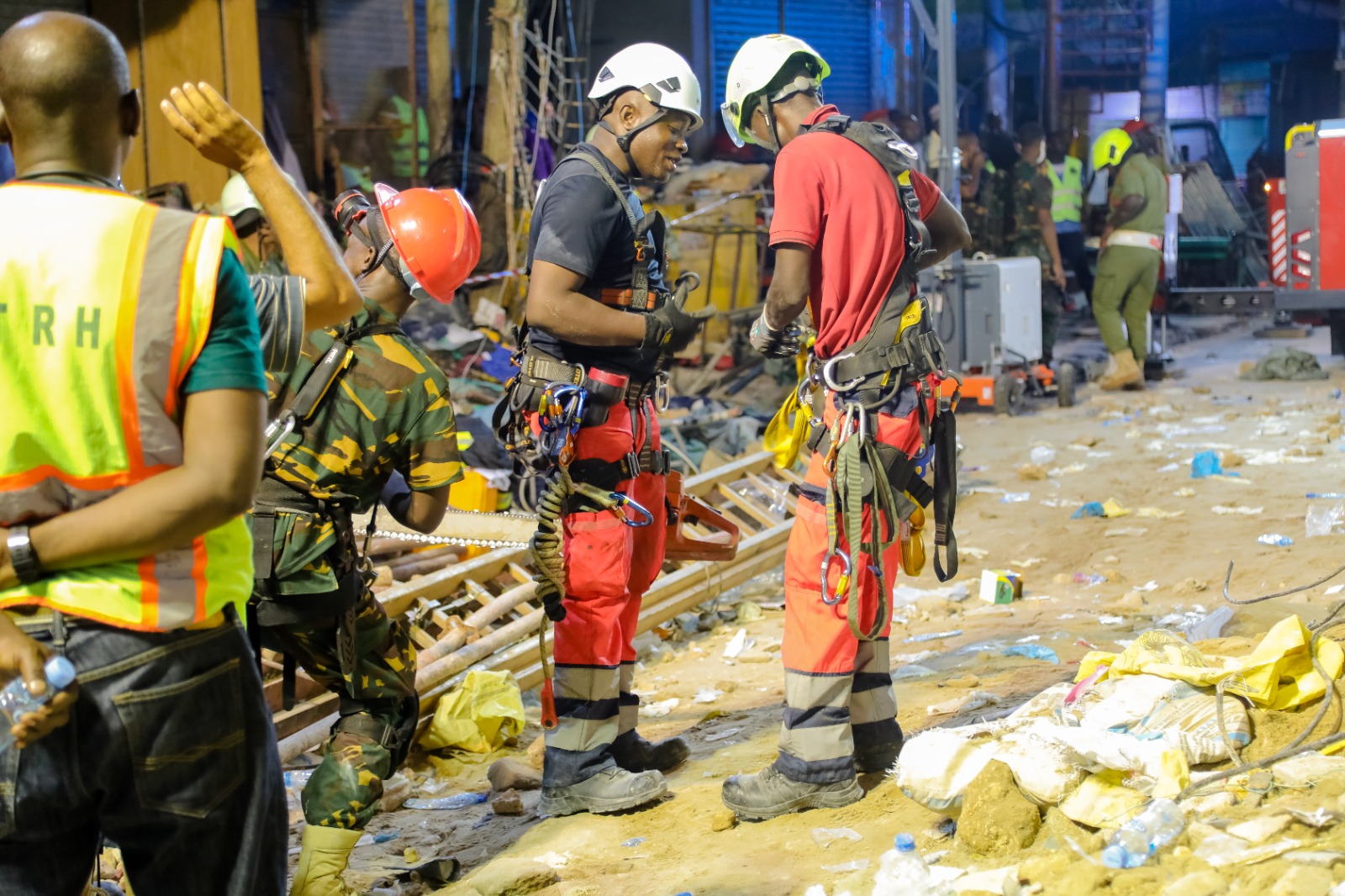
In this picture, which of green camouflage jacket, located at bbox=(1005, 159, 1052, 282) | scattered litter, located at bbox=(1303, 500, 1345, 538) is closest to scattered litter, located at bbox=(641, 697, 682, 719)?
scattered litter, located at bbox=(1303, 500, 1345, 538)

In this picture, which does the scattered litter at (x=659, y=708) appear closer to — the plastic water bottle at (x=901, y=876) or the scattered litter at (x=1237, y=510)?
the plastic water bottle at (x=901, y=876)

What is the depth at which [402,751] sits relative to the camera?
12.2ft

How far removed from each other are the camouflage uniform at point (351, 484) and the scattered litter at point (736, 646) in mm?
2827

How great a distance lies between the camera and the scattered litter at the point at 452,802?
15.1ft

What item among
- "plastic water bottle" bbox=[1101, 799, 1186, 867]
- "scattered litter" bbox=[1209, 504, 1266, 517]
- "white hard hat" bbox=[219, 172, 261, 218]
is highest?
"white hard hat" bbox=[219, 172, 261, 218]

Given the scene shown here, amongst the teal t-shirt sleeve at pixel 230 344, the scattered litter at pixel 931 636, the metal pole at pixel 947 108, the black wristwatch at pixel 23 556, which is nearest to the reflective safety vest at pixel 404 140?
the metal pole at pixel 947 108

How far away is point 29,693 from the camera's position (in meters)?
1.92

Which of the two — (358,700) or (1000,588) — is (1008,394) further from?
(358,700)

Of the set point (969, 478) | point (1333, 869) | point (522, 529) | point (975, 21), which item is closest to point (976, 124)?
point (975, 21)

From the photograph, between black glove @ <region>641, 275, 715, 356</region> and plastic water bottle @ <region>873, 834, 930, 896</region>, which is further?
black glove @ <region>641, 275, 715, 356</region>

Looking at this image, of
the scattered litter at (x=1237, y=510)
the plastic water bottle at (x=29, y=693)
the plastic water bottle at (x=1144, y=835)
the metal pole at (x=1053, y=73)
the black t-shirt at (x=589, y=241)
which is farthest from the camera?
the metal pole at (x=1053, y=73)

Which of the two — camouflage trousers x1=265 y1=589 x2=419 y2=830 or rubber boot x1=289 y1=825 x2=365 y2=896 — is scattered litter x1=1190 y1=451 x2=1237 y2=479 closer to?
camouflage trousers x1=265 y1=589 x2=419 y2=830

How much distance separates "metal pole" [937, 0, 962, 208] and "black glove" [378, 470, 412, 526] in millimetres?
8420

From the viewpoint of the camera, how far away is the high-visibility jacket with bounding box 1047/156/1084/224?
1566 centimetres
